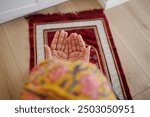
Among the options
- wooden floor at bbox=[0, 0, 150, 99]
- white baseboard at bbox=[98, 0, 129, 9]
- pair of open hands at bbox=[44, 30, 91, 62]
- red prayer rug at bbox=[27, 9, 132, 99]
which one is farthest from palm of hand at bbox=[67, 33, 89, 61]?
white baseboard at bbox=[98, 0, 129, 9]

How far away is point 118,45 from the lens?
129 centimetres

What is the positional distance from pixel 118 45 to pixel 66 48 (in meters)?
0.41

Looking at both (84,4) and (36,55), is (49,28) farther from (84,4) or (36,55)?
(84,4)

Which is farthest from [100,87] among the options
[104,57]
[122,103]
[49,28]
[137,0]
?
[137,0]

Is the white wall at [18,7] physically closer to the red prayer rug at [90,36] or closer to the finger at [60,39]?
the red prayer rug at [90,36]

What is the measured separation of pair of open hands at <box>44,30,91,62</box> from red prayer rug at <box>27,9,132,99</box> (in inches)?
3.1

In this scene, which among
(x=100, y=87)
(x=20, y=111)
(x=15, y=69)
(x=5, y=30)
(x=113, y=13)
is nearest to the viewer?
(x=100, y=87)

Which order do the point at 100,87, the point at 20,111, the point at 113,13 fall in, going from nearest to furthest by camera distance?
the point at 100,87 < the point at 20,111 < the point at 113,13

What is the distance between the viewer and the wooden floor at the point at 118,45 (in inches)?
43.9

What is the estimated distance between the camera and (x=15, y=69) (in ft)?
3.74

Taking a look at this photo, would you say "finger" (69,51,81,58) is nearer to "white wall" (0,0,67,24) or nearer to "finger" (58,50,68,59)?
"finger" (58,50,68,59)

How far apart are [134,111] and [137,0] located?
3.80 feet

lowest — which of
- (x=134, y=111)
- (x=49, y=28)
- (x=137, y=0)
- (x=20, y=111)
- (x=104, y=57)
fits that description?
(x=134, y=111)

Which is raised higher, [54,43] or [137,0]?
[137,0]
